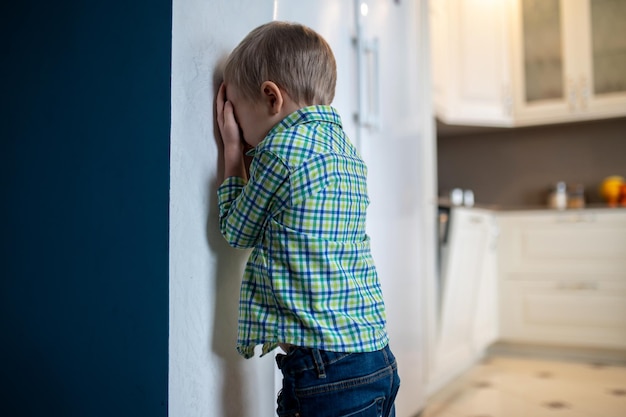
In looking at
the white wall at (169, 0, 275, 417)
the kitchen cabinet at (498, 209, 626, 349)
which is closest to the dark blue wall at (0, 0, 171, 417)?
the white wall at (169, 0, 275, 417)

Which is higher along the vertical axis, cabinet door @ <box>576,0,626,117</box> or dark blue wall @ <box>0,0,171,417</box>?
cabinet door @ <box>576,0,626,117</box>

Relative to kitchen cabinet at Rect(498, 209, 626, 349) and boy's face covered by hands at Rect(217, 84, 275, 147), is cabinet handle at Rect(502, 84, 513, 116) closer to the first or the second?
kitchen cabinet at Rect(498, 209, 626, 349)

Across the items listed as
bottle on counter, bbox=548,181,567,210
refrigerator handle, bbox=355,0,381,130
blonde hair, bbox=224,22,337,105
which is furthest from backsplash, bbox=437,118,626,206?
blonde hair, bbox=224,22,337,105

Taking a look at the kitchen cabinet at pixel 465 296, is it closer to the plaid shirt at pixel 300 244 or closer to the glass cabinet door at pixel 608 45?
the glass cabinet door at pixel 608 45

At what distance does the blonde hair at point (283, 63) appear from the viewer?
92cm

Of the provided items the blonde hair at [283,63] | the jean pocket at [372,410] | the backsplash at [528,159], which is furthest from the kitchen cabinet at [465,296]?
the blonde hair at [283,63]

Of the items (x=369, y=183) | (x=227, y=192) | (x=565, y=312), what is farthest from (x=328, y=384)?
(x=565, y=312)

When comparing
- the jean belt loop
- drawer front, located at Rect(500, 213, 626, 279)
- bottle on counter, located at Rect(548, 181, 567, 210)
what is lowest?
the jean belt loop

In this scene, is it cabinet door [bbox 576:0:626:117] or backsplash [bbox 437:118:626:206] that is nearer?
cabinet door [bbox 576:0:626:117]

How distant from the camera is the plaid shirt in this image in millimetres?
858

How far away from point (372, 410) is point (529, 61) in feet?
10.8

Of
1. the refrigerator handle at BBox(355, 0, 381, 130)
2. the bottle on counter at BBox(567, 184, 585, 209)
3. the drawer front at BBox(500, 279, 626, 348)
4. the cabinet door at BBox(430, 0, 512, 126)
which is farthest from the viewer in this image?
the bottle on counter at BBox(567, 184, 585, 209)

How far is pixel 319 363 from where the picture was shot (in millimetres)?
863

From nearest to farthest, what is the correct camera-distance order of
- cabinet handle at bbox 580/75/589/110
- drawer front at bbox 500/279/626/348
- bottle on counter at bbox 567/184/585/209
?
drawer front at bbox 500/279/626/348 → cabinet handle at bbox 580/75/589/110 → bottle on counter at bbox 567/184/585/209
